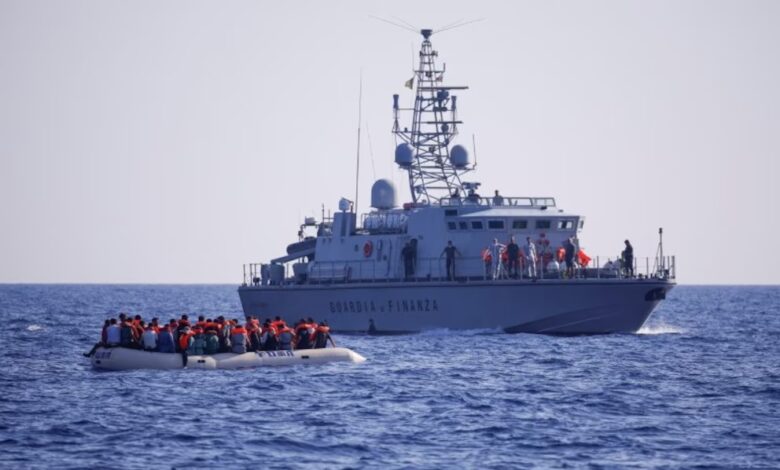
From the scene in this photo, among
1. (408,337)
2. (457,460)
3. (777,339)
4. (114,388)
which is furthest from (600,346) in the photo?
(457,460)

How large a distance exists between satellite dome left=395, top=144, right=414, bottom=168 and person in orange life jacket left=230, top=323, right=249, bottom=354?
19.8 meters

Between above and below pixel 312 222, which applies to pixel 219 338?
below

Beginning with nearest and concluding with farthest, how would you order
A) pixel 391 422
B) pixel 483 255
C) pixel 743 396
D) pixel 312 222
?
pixel 391 422, pixel 743 396, pixel 483 255, pixel 312 222

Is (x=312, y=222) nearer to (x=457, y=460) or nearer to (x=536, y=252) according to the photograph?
(x=536, y=252)

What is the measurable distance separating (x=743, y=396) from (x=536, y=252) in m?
18.2

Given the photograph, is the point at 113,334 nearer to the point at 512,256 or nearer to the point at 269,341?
the point at 269,341

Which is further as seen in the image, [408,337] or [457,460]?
[408,337]

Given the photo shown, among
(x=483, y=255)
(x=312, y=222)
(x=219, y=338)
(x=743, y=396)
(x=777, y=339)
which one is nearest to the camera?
(x=743, y=396)

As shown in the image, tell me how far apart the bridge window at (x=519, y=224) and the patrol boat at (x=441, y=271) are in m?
0.04

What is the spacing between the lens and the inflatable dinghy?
4306 centimetres

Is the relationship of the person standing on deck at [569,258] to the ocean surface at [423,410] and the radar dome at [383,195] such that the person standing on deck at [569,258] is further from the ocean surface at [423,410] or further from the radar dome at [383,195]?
the radar dome at [383,195]

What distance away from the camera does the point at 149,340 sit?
43.7 metres

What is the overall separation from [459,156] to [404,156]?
228cm

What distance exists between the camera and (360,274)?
60719mm
